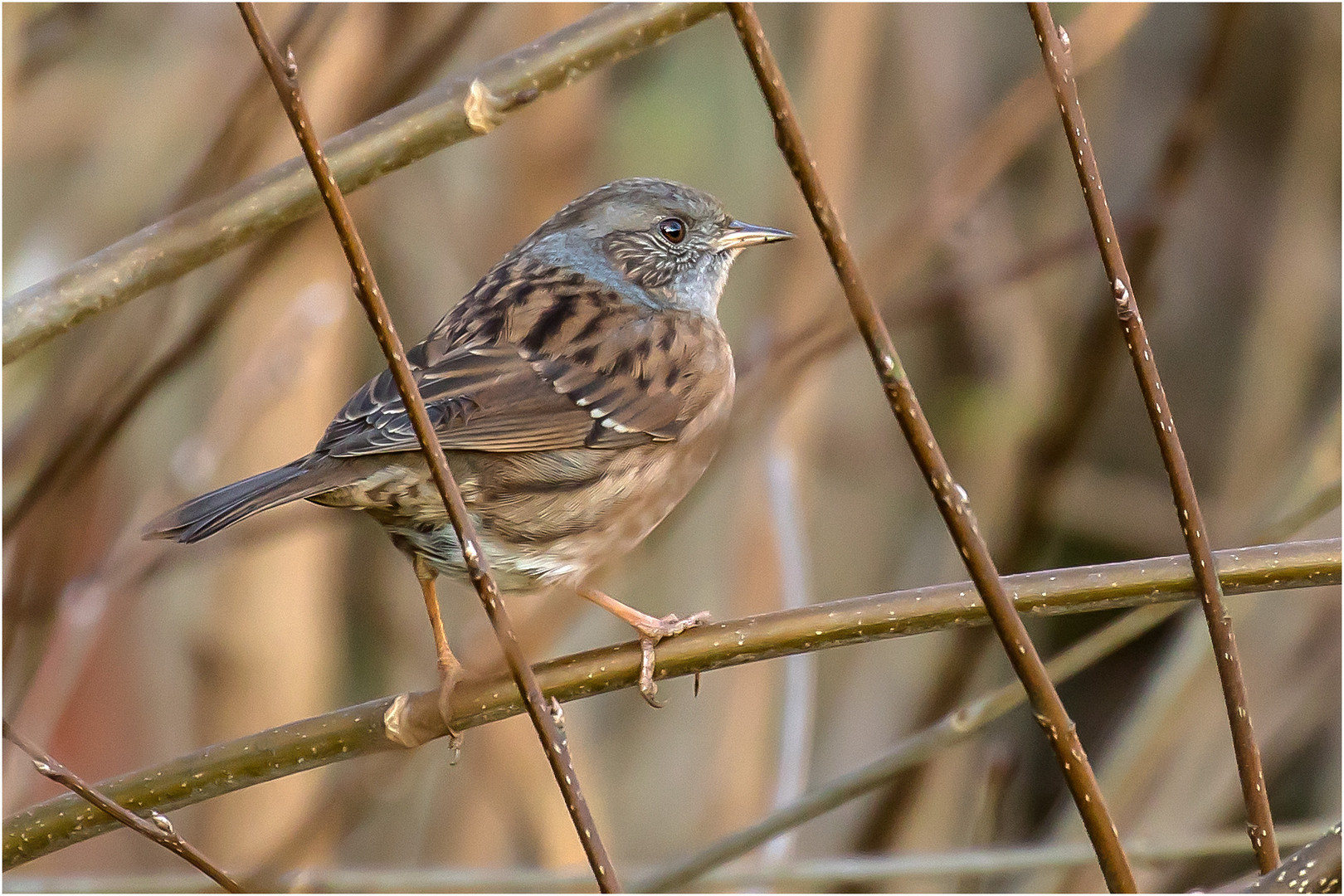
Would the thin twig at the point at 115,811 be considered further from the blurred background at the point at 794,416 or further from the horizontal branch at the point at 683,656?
the blurred background at the point at 794,416

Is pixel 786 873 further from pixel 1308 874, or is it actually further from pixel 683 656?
pixel 1308 874

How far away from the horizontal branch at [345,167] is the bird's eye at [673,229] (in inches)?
53.1

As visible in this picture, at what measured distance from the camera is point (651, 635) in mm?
2020

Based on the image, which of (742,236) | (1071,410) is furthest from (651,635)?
(1071,410)

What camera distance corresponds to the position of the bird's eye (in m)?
3.12

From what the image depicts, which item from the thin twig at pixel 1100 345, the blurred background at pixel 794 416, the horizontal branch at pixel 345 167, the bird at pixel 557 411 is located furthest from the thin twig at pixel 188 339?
the thin twig at pixel 1100 345

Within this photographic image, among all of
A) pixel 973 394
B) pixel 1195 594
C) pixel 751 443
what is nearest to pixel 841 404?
pixel 973 394

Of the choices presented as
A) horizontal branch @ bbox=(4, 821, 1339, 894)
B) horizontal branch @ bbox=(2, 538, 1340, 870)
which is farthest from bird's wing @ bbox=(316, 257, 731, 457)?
horizontal branch @ bbox=(4, 821, 1339, 894)

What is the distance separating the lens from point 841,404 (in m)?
4.71

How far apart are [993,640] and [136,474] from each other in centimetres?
269

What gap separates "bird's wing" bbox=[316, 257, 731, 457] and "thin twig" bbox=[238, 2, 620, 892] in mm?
836

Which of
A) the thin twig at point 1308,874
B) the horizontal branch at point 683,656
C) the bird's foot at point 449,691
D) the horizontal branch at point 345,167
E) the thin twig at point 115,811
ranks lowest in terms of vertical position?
the thin twig at point 1308,874

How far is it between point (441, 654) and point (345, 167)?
3.09 feet

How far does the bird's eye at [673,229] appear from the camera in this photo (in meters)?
3.12
